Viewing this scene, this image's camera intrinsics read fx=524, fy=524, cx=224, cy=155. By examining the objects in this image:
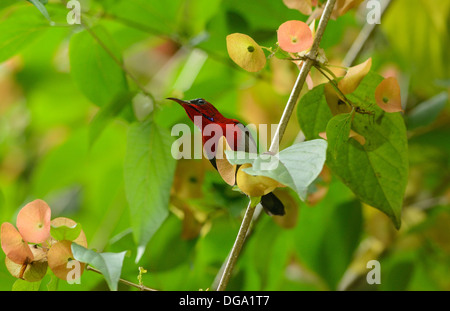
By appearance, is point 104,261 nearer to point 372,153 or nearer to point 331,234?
point 372,153

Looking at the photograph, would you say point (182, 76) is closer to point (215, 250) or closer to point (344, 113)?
point (215, 250)

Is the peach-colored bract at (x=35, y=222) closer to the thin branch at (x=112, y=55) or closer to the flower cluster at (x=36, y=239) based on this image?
the flower cluster at (x=36, y=239)

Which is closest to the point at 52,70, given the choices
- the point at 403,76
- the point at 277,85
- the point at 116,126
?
the point at 116,126

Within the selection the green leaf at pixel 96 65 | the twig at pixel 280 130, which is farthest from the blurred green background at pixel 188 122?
the twig at pixel 280 130

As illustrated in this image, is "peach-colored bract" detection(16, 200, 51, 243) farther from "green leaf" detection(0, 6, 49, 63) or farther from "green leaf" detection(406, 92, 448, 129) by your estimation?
"green leaf" detection(406, 92, 448, 129)

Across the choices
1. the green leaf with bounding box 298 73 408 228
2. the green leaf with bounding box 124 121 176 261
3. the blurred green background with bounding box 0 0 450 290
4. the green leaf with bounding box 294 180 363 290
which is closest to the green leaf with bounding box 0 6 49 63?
the blurred green background with bounding box 0 0 450 290

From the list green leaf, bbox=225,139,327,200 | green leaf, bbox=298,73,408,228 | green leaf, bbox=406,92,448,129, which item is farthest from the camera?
green leaf, bbox=406,92,448,129

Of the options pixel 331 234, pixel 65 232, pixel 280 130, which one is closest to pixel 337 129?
pixel 280 130

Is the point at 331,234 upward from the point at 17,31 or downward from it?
downward
